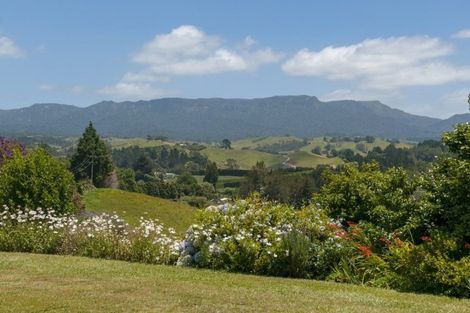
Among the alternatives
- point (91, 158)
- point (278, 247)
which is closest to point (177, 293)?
point (278, 247)

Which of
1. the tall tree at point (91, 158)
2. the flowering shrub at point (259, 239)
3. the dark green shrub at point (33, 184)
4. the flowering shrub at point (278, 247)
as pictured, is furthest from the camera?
the tall tree at point (91, 158)

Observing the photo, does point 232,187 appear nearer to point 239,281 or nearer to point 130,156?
point 130,156

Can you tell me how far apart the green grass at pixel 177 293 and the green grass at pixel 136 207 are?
105 feet

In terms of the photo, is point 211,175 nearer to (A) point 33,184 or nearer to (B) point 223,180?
(B) point 223,180

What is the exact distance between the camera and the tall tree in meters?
74.8

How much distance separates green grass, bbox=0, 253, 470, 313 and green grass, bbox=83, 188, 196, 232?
3201 centimetres

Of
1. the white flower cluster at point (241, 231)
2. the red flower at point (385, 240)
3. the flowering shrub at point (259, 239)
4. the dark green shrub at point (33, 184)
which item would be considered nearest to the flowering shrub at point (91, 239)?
the white flower cluster at point (241, 231)

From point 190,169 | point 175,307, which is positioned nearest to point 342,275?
point 175,307

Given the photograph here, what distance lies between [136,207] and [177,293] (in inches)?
1555

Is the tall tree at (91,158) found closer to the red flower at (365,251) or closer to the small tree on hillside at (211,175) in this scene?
the small tree on hillside at (211,175)

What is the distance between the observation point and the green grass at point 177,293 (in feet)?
26.5

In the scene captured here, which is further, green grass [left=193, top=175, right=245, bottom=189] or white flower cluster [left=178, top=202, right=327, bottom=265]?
green grass [left=193, top=175, right=245, bottom=189]

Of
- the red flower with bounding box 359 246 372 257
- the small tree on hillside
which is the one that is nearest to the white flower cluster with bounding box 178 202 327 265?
the red flower with bounding box 359 246 372 257

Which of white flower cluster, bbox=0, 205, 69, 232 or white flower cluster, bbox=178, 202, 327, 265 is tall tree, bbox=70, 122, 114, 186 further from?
white flower cluster, bbox=178, 202, 327, 265
